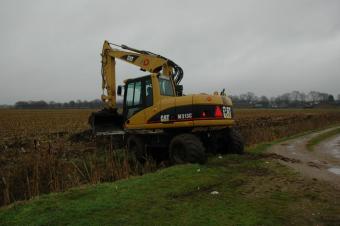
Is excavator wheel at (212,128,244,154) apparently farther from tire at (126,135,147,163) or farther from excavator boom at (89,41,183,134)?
excavator boom at (89,41,183,134)

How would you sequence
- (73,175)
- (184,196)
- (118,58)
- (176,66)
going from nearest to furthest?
1. (184,196)
2. (73,175)
3. (176,66)
4. (118,58)

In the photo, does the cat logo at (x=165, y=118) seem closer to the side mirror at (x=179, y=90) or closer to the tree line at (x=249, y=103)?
the side mirror at (x=179, y=90)

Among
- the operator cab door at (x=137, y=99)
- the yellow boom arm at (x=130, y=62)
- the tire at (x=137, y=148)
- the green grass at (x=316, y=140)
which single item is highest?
the yellow boom arm at (x=130, y=62)

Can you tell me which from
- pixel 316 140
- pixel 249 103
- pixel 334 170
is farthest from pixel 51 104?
pixel 334 170

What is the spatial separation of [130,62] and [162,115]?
377 cm

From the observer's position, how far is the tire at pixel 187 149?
11547mm

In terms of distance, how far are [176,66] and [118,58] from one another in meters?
2.92

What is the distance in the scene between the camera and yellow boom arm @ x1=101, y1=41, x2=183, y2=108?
14664mm

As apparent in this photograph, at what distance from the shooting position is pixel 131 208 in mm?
7086

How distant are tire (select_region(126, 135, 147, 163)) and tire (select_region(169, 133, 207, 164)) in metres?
1.80

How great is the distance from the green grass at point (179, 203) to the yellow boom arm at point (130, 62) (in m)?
5.62

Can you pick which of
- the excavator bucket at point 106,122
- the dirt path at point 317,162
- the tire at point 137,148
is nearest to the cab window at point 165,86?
the tire at point 137,148

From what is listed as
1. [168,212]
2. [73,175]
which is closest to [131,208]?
[168,212]

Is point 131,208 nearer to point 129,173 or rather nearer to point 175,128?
point 129,173
